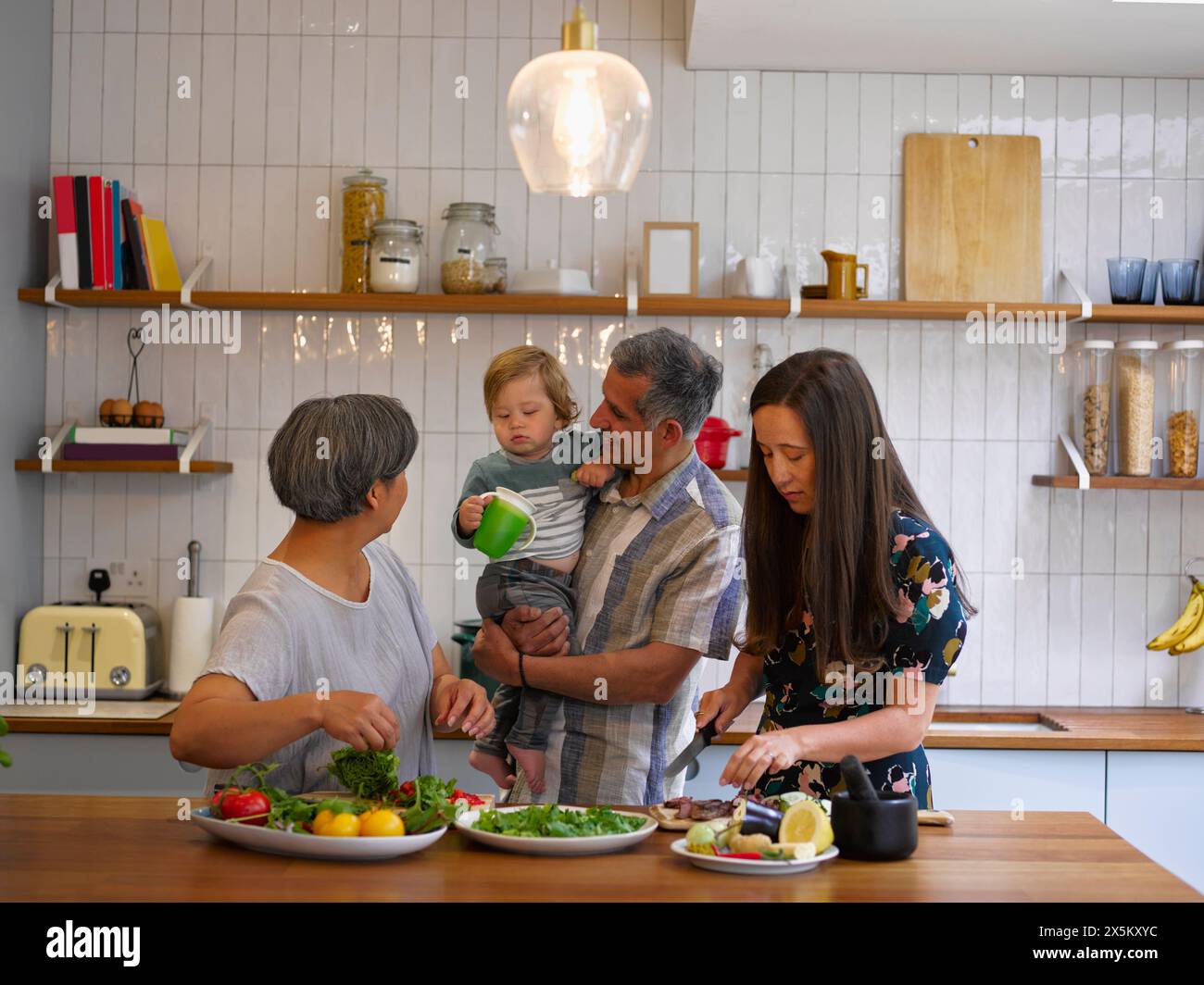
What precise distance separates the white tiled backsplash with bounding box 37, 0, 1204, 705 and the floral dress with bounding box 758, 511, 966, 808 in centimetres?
179

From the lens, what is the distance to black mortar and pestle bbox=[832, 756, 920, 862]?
1581 mm

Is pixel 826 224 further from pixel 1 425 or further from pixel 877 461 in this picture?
pixel 1 425

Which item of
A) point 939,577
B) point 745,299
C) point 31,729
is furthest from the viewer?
point 745,299

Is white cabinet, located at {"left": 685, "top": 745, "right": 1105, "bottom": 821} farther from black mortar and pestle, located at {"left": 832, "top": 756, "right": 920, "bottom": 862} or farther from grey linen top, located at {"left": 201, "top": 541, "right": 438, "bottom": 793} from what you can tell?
black mortar and pestle, located at {"left": 832, "top": 756, "right": 920, "bottom": 862}

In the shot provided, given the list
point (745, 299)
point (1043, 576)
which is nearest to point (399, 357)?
point (745, 299)

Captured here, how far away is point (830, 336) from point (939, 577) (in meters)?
1.96

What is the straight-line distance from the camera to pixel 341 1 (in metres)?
3.70

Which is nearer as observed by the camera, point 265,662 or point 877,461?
point 265,662

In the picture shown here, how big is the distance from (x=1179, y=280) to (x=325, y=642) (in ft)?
9.18

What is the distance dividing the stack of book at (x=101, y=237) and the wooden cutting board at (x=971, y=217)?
2224mm

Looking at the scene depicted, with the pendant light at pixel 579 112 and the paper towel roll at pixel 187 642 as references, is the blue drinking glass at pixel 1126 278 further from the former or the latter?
the paper towel roll at pixel 187 642

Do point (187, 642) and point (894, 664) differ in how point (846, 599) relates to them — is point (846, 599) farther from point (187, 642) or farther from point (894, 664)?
point (187, 642)

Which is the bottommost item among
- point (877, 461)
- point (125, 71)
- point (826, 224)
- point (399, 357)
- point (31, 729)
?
point (31, 729)

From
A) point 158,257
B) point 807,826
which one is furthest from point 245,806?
point 158,257
